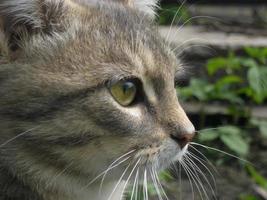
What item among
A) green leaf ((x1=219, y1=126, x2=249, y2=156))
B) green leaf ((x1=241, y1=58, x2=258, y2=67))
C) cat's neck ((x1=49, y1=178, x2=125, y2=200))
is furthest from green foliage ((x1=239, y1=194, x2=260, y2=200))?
cat's neck ((x1=49, y1=178, x2=125, y2=200))

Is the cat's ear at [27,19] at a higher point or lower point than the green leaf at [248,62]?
lower

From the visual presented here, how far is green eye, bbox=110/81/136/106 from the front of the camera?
2891 millimetres

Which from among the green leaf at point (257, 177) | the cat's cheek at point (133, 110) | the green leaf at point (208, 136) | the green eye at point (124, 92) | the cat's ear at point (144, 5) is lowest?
the green leaf at point (257, 177)

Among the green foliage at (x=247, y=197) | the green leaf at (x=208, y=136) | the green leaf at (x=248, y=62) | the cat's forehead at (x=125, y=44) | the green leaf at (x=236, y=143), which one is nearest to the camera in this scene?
the cat's forehead at (x=125, y=44)

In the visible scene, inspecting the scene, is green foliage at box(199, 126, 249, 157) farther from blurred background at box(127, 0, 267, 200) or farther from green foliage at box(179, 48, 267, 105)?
green foliage at box(179, 48, 267, 105)

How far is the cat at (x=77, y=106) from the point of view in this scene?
285cm

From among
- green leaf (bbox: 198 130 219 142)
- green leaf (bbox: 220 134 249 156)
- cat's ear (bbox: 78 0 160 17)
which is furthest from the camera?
Result: green leaf (bbox: 198 130 219 142)

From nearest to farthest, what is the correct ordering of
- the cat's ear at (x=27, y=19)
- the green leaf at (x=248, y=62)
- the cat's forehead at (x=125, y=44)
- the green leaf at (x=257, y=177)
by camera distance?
the cat's ear at (x=27, y=19), the cat's forehead at (x=125, y=44), the green leaf at (x=257, y=177), the green leaf at (x=248, y=62)

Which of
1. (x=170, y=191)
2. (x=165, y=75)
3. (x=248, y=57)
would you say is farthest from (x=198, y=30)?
(x=165, y=75)

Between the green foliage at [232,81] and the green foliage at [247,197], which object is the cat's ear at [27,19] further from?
the green foliage at [232,81]

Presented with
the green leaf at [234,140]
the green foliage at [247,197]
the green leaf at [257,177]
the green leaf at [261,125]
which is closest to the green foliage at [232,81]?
the green leaf at [261,125]

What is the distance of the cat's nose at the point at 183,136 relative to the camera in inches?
116

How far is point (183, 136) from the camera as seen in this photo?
2.95m

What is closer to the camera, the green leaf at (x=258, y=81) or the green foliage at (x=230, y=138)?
the green foliage at (x=230, y=138)
